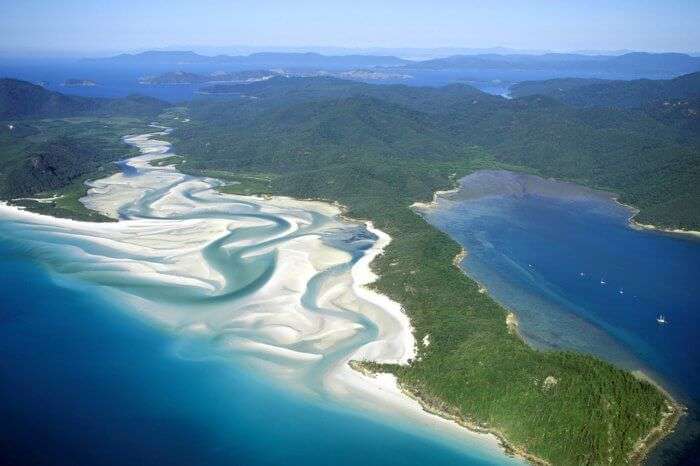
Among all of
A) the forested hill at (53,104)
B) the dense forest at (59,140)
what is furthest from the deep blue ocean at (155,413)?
the forested hill at (53,104)

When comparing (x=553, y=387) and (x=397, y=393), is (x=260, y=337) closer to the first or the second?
(x=397, y=393)

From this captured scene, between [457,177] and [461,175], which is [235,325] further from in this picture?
[461,175]

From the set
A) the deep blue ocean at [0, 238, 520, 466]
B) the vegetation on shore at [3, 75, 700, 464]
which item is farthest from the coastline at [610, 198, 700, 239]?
the deep blue ocean at [0, 238, 520, 466]

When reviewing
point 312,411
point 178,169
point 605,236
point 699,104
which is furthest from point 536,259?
point 699,104

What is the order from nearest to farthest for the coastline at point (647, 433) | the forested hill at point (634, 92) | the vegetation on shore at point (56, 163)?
the coastline at point (647, 433)
the vegetation on shore at point (56, 163)
the forested hill at point (634, 92)

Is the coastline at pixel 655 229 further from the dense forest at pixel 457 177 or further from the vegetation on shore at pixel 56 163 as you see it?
the vegetation on shore at pixel 56 163
